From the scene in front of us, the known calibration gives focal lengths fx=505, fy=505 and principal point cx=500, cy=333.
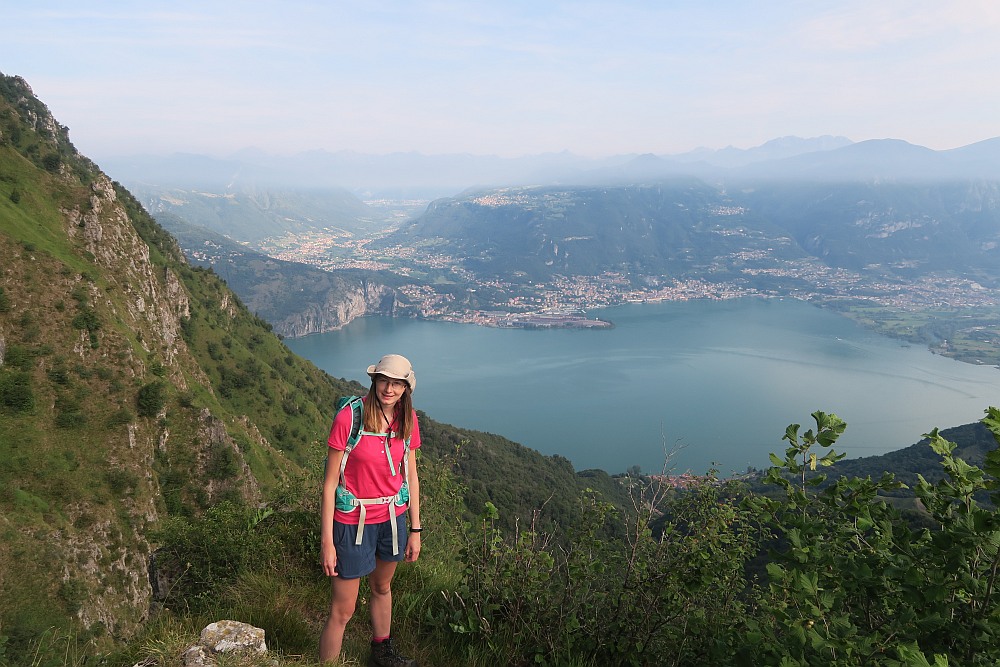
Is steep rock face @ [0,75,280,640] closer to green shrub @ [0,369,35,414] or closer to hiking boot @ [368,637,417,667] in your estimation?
green shrub @ [0,369,35,414]

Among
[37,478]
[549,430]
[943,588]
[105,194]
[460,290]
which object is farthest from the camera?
[460,290]

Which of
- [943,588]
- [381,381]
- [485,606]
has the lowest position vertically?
[485,606]

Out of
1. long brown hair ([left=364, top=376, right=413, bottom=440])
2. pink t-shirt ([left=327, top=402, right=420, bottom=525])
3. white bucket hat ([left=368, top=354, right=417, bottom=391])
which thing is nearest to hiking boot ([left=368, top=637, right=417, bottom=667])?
pink t-shirt ([left=327, top=402, right=420, bottom=525])

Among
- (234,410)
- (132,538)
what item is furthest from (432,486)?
(234,410)

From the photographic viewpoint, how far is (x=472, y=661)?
2.46m

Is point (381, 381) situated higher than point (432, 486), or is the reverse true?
point (381, 381)

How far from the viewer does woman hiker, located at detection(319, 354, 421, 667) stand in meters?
2.26

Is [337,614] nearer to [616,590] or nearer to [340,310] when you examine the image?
[616,590]

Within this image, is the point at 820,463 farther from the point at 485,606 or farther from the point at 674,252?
the point at 674,252

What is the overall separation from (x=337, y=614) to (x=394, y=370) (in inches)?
46.6

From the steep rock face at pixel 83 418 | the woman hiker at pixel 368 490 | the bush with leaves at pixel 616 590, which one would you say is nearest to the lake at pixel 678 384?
the steep rock face at pixel 83 418

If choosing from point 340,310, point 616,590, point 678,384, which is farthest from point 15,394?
point 340,310

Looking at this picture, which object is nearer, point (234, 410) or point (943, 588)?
point (943, 588)

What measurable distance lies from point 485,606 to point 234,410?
26.6 m
